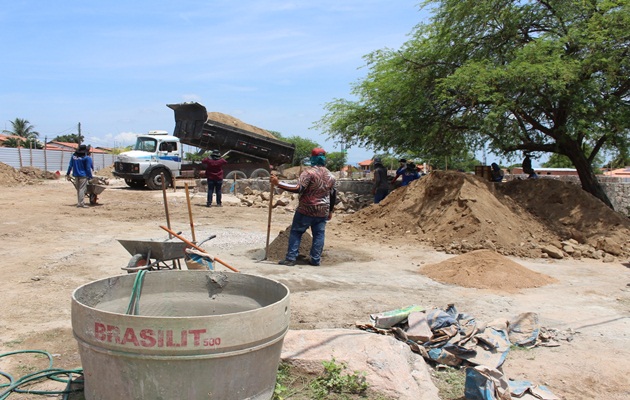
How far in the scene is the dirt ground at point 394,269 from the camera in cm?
454

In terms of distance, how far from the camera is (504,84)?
469 inches

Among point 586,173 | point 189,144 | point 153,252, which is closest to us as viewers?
point 153,252

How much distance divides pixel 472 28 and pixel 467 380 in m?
11.7

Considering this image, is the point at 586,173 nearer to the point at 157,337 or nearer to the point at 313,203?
the point at 313,203

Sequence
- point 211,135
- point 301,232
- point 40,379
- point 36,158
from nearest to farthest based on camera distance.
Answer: point 40,379 → point 301,232 → point 211,135 → point 36,158

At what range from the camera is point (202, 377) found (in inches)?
109

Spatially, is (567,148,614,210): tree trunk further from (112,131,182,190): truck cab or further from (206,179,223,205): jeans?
(112,131,182,190): truck cab

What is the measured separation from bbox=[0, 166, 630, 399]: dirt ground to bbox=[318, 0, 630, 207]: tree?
2.04 meters

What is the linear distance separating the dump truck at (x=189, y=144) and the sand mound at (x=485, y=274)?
1450 cm

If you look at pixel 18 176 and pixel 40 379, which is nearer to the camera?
pixel 40 379

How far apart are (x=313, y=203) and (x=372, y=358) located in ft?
13.7

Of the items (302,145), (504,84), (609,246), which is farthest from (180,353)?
(302,145)

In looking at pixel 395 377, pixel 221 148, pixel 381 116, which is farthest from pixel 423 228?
pixel 221 148

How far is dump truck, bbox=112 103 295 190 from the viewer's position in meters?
22.1
